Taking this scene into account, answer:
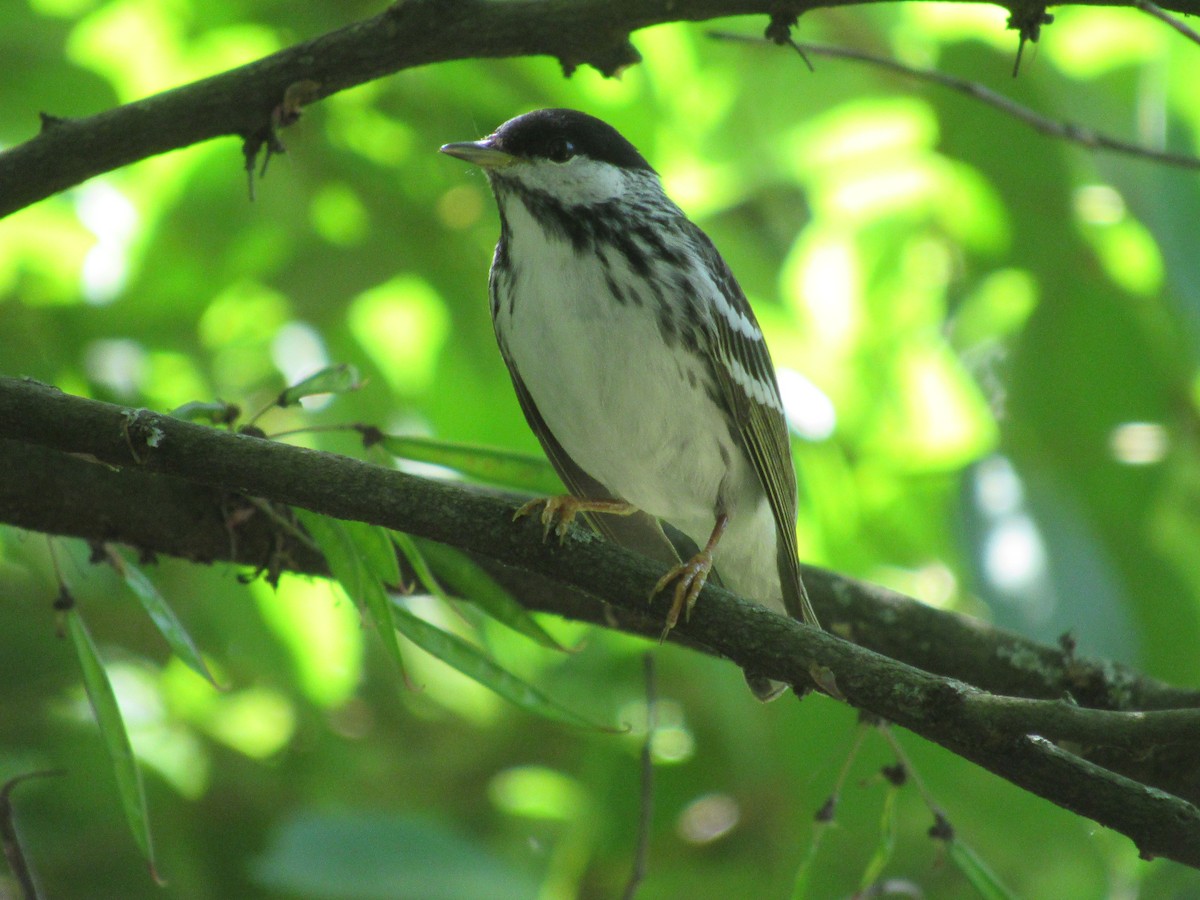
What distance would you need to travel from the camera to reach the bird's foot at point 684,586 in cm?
233

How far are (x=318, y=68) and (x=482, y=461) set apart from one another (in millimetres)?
988

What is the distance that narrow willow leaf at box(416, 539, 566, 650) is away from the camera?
9.64 ft

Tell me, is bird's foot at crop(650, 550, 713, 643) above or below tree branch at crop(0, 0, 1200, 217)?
below

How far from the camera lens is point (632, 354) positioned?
3.29 metres

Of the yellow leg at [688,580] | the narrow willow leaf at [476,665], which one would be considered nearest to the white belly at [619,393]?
the yellow leg at [688,580]

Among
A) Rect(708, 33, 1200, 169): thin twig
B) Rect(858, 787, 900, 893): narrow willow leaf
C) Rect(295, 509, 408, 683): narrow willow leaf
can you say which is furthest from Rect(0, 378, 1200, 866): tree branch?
Rect(708, 33, 1200, 169): thin twig

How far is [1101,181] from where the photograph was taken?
427cm

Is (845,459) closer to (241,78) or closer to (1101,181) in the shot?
(1101,181)

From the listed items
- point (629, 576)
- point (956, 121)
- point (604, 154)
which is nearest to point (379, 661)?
point (604, 154)

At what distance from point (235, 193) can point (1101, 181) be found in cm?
281

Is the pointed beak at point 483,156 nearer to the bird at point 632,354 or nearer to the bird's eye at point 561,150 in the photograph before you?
the bird at point 632,354

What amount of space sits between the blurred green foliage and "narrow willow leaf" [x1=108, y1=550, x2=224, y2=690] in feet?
2.66

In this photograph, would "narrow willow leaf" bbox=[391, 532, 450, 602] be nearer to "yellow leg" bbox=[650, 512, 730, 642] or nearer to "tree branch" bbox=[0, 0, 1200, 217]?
"yellow leg" bbox=[650, 512, 730, 642]

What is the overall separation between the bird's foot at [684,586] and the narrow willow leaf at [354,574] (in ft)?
1.84
